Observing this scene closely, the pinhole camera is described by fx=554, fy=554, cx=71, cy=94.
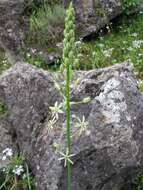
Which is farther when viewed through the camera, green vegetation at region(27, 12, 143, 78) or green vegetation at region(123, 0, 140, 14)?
green vegetation at region(123, 0, 140, 14)

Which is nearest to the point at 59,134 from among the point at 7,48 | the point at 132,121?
the point at 132,121

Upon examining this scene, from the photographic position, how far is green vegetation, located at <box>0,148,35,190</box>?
213 inches

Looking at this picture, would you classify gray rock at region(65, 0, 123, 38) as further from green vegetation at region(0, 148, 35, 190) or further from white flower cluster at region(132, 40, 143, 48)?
green vegetation at region(0, 148, 35, 190)

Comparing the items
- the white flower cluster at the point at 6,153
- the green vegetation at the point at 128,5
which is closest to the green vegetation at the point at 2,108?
the white flower cluster at the point at 6,153

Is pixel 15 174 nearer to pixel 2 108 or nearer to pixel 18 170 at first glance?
pixel 18 170

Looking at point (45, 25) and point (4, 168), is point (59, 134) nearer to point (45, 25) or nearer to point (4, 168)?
point (4, 168)

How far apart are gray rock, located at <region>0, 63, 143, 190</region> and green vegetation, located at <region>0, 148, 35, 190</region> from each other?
101mm

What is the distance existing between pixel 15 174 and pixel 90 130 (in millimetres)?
929

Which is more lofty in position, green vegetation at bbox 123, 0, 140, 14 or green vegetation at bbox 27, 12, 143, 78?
green vegetation at bbox 123, 0, 140, 14

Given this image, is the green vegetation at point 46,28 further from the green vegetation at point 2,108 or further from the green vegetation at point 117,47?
the green vegetation at point 2,108

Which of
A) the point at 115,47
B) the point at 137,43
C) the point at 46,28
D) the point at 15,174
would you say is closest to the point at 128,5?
the point at 115,47

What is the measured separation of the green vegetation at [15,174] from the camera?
5.40 metres

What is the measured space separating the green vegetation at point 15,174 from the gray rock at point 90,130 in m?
0.10

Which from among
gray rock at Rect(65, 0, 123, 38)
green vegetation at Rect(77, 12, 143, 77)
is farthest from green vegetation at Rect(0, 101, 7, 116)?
gray rock at Rect(65, 0, 123, 38)
